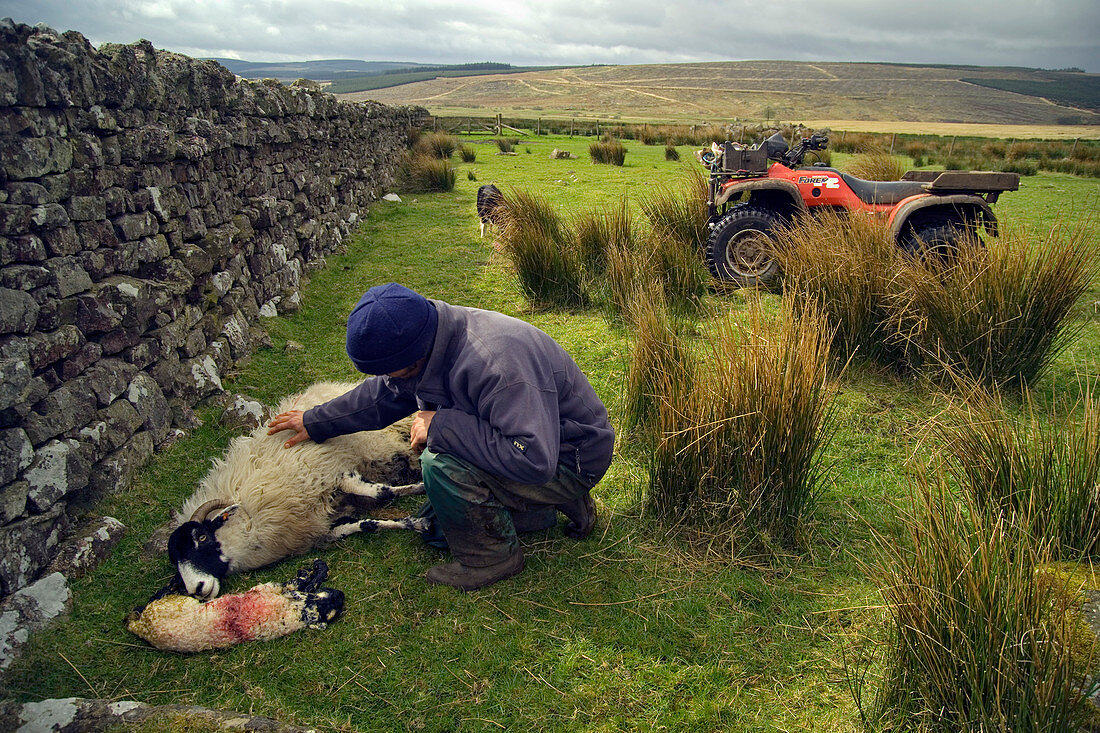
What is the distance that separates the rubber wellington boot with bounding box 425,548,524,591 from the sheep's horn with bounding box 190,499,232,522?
0.97 meters

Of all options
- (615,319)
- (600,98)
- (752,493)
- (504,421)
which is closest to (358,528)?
(504,421)

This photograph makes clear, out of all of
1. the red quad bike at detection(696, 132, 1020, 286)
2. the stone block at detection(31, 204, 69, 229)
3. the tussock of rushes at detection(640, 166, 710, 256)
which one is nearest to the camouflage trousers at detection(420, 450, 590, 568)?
the stone block at detection(31, 204, 69, 229)

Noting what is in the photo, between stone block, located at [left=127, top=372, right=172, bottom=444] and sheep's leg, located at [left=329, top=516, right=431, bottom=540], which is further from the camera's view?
stone block, located at [left=127, top=372, right=172, bottom=444]

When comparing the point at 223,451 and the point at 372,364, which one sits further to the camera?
the point at 223,451

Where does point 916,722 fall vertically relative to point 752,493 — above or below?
below

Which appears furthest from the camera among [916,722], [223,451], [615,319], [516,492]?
[615,319]

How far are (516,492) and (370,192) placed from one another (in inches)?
402

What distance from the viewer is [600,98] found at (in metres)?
92.9

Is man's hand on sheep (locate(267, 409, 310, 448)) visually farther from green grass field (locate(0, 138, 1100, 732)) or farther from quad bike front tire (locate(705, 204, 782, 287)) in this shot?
quad bike front tire (locate(705, 204, 782, 287))

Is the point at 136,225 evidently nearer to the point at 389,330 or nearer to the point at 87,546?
the point at 87,546

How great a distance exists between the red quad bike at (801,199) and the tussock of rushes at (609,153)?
9536mm

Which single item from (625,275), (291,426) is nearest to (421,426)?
(291,426)

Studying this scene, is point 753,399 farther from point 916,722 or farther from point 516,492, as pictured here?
point 916,722

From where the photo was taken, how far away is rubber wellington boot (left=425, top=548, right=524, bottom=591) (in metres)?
2.62
